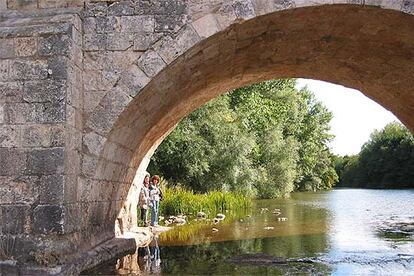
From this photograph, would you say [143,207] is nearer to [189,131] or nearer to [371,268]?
[371,268]

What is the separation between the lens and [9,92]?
5234 mm

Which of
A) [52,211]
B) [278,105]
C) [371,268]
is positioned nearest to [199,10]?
[52,211]

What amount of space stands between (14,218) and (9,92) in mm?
1244

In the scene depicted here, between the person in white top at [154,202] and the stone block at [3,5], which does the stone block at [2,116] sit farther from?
the person in white top at [154,202]

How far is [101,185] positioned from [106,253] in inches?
30.6

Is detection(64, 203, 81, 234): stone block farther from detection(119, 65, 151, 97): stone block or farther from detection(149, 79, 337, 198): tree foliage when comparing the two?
detection(149, 79, 337, 198): tree foliage

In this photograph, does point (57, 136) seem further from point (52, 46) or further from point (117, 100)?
point (52, 46)

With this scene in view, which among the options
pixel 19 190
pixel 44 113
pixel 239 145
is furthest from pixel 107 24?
pixel 239 145

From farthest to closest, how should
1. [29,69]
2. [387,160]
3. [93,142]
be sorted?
[387,160]
[93,142]
[29,69]

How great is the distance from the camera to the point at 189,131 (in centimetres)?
1948

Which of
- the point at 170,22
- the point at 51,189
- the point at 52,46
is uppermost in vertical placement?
the point at 170,22

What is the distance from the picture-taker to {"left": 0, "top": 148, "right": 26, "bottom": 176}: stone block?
5121 millimetres

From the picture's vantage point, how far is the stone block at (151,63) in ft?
17.6

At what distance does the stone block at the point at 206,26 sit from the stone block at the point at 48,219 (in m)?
2.22
